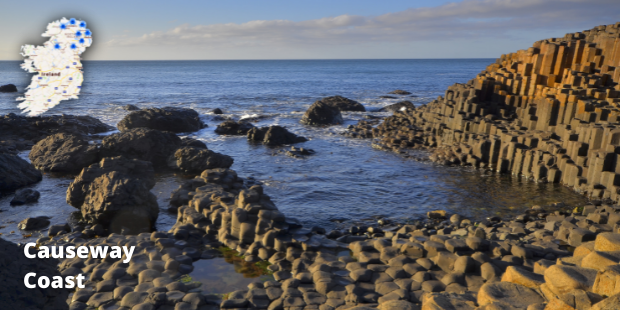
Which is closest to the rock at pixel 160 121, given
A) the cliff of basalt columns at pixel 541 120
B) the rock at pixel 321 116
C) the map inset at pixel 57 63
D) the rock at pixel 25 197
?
the rock at pixel 321 116

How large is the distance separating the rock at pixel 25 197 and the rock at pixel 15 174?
1067 millimetres

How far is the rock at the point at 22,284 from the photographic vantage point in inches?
246

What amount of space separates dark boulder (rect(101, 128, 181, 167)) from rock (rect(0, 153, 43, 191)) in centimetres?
280

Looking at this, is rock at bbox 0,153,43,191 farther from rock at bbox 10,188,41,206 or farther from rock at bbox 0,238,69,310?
rock at bbox 0,238,69,310

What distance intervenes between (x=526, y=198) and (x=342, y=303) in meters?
10.9

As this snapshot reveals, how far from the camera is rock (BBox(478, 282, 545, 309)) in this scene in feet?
21.1

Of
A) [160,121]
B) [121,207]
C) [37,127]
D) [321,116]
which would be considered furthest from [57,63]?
[321,116]

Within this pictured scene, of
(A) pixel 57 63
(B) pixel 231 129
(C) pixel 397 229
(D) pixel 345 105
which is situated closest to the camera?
(A) pixel 57 63

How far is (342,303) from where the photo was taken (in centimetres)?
824

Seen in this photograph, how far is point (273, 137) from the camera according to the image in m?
26.3

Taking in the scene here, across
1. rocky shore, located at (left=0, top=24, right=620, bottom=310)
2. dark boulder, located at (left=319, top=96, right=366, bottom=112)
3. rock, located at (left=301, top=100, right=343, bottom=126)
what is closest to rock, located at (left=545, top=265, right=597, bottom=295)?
rocky shore, located at (left=0, top=24, right=620, bottom=310)

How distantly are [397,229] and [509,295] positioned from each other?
20.7 feet

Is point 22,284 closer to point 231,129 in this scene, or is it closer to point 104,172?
point 104,172

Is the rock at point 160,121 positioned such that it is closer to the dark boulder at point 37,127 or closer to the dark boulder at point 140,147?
the dark boulder at point 37,127
